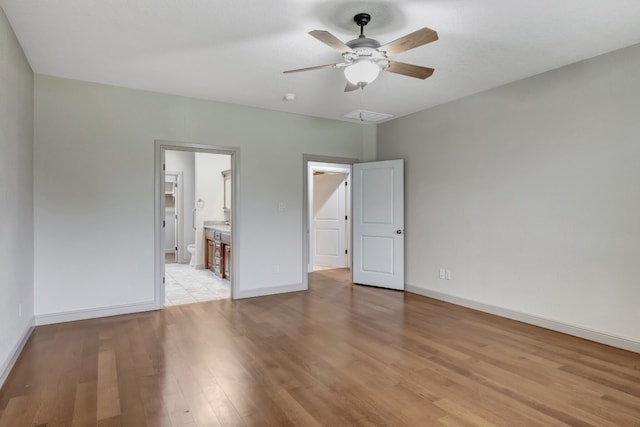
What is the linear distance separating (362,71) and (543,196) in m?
2.44

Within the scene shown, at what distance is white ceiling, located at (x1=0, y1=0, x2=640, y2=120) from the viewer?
2.49 metres

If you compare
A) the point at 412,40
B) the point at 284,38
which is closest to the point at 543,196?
the point at 412,40

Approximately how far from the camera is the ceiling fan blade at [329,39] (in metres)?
2.19

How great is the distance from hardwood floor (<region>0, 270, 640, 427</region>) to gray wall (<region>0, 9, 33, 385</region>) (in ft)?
1.13

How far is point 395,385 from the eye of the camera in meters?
2.49

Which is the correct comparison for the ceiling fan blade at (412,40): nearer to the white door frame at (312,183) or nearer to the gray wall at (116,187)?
the gray wall at (116,187)

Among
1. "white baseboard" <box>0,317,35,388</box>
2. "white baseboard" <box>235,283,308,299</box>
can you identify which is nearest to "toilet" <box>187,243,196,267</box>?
"white baseboard" <box>235,283,308,299</box>

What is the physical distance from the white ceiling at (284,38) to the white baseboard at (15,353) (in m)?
2.49

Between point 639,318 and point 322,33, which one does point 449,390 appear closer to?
point 639,318

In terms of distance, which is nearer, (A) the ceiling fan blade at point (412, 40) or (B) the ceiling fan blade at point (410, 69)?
(A) the ceiling fan blade at point (412, 40)

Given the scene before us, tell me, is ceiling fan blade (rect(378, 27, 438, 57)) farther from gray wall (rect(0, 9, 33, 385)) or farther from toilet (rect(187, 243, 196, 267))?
toilet (rect(187, 243, 196, 267))

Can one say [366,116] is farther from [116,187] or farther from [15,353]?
[15,353]

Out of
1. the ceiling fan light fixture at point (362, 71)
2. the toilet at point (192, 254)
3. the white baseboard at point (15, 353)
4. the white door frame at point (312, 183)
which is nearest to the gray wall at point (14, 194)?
the white baseboard at point (15, 353)

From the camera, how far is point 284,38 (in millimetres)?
2936
